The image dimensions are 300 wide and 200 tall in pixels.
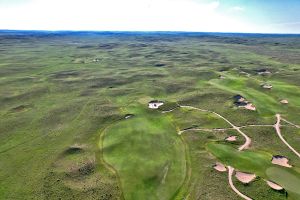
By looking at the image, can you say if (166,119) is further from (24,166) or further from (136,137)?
(24,166)

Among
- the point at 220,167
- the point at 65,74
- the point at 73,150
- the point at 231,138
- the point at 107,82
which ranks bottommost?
the point at 65,74

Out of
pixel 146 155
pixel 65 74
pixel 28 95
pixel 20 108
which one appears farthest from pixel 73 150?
pixel 65 74

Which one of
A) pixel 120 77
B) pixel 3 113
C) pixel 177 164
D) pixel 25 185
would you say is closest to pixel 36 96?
pixel 3 113

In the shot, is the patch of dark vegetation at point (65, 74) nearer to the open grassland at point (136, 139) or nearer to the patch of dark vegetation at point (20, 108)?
the open grassland at point (136, 139)

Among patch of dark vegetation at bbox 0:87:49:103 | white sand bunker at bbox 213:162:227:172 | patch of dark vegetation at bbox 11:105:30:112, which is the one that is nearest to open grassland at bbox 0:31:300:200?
patch of dark vegetation at bbox 11:105:30:112

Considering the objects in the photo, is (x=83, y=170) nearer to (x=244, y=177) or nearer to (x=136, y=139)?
(x=136, y=139)

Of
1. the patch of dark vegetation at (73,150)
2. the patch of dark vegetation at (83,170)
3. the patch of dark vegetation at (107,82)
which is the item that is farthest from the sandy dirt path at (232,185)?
the patch of dark vegetation at (107,82)

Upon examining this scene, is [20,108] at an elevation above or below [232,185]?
below
